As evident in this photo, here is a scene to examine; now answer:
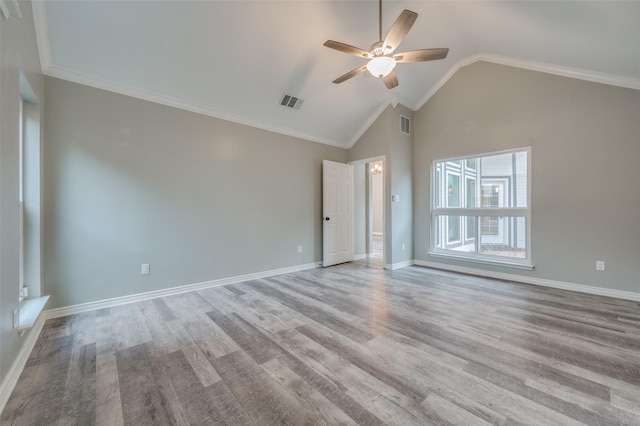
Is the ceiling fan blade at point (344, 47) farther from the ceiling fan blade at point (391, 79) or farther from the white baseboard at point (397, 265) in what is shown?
the white baseboard at point (397, 265)

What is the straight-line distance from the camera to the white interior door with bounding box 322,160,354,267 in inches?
203

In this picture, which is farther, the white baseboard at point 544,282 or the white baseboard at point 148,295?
the white baseboard at point 544,282

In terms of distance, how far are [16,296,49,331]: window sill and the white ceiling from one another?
2.38 m

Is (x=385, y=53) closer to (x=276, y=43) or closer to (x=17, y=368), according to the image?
(x=276, y=43)

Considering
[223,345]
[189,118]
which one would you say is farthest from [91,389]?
[189,118]

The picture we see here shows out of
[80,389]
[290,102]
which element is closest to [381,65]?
[290,102]

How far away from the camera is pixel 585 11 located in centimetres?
252

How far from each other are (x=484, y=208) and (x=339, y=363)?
3.95m

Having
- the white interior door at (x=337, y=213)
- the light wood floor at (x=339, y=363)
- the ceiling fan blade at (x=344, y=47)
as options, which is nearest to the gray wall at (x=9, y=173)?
the light wood floor at (x=339, y=363)

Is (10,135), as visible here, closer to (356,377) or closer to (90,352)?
(90,352)

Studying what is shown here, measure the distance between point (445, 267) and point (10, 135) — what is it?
18.8 feet

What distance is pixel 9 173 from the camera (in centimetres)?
176

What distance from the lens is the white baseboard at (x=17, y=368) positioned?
1.52 meters

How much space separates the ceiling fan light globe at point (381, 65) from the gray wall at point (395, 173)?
2.31m
